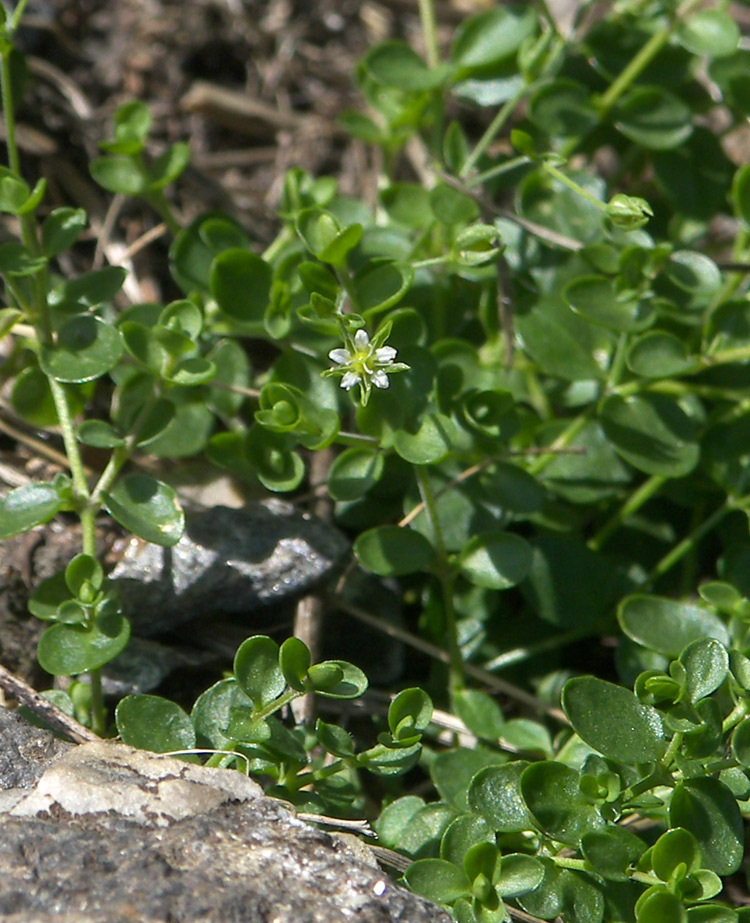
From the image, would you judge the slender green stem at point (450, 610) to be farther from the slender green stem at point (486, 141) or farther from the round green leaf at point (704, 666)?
the slender green stem at point (486, 141)

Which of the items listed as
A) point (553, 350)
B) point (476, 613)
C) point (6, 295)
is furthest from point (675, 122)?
point (6, 295)

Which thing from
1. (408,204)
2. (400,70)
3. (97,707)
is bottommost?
(97,707)

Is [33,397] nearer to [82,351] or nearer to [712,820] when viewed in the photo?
[82,351]

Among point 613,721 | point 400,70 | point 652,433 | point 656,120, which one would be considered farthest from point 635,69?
point 613,721

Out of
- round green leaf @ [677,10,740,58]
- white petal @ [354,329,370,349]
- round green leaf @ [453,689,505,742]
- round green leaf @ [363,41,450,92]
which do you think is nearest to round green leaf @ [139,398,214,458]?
white petal @ [354,329,370,349]

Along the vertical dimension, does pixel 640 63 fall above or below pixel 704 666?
above

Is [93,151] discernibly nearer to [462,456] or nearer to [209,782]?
[462,456]
